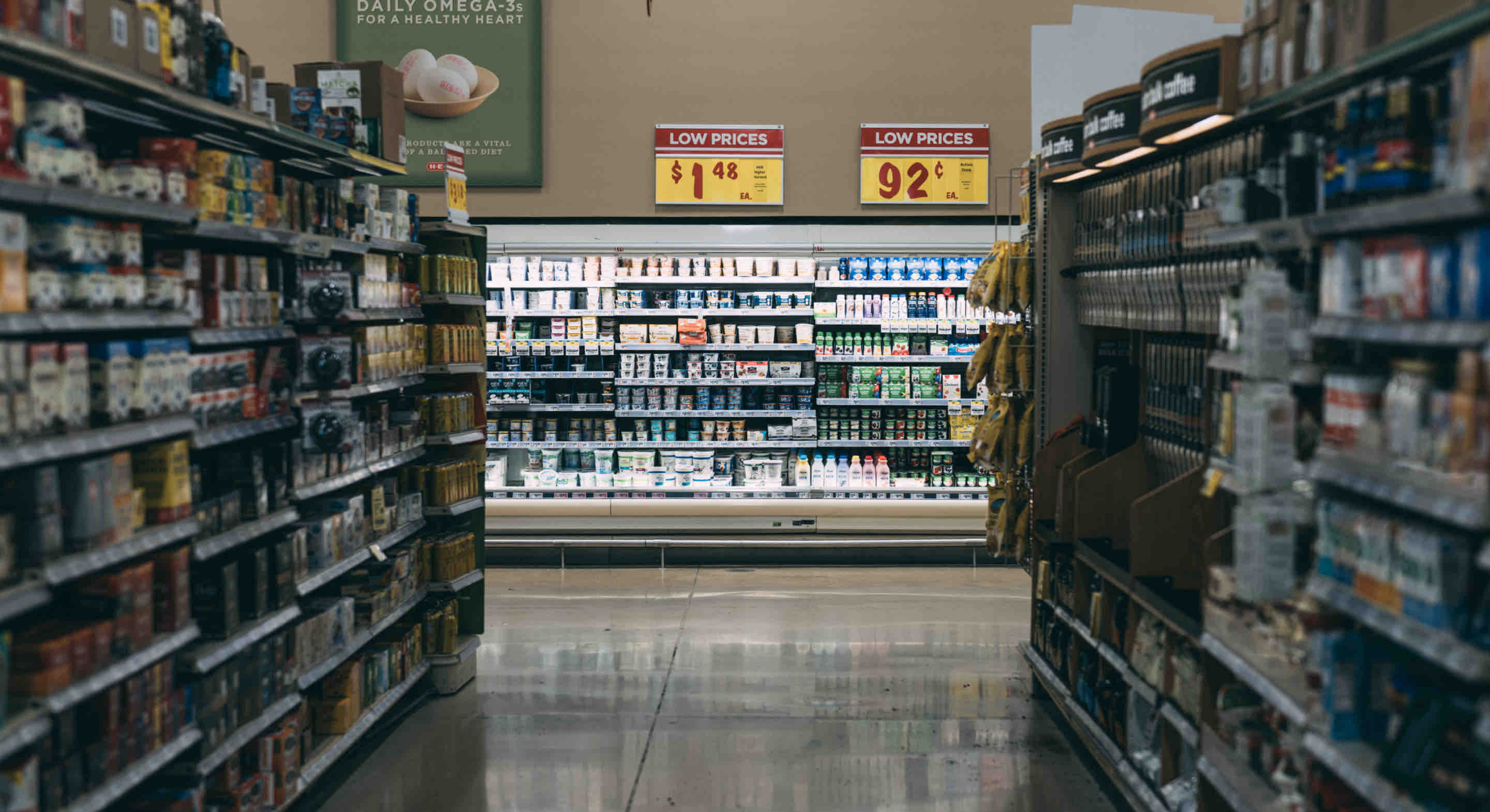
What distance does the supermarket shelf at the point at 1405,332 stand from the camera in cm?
201

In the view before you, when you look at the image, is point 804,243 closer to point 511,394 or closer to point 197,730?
point 511,394

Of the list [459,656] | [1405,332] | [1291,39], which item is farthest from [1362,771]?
[459,656]

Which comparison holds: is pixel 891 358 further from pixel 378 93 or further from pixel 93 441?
pixel 93 441

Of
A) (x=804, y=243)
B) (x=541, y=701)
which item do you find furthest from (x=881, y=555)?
(x=541, y=701)

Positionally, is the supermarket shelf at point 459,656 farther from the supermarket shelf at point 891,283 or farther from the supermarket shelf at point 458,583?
the supermarket shelf at point 891,283

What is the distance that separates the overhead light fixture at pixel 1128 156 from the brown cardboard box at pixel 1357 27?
130 centimetres

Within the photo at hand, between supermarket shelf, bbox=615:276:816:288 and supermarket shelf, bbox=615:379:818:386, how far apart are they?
69cm

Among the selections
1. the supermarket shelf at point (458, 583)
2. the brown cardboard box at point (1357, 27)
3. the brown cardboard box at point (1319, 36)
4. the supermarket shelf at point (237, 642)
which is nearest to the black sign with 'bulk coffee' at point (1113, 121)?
the brown cardboard box at point (1319, 36)

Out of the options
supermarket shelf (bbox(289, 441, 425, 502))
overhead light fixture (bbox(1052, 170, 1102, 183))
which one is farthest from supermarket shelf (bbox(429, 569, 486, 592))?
overhead light fixture (bbox(1052, 170, 1102, 183))

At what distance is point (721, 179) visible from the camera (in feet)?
25.8

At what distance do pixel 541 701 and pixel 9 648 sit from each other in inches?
114

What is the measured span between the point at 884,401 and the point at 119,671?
19.4 ft

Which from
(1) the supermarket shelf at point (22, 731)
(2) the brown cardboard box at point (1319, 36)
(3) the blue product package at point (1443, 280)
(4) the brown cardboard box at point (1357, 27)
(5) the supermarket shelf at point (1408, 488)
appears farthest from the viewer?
(2) the brown cardboard box at point (1319, 36)

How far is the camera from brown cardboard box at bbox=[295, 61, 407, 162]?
184 inches
